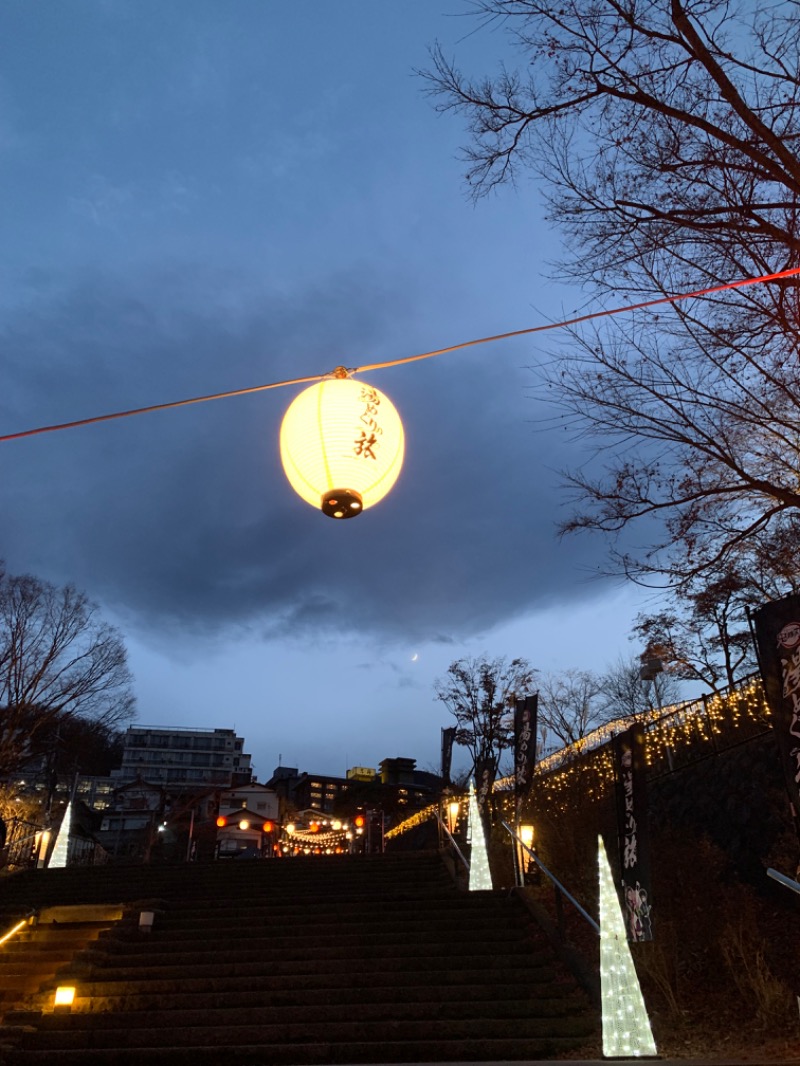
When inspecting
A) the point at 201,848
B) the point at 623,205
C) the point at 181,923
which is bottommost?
the point at 181,923

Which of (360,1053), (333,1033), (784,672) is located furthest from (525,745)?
(784,672)

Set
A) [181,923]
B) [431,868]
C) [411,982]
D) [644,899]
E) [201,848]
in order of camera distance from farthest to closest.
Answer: [201,848] < [431,868] < [181,923] < [411,982] < [644,899]

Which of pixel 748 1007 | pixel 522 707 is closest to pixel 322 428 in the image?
pixel 748 1007

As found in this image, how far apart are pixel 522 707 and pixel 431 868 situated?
357cm

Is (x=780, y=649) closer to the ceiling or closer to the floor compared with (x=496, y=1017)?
closer to the ceiling

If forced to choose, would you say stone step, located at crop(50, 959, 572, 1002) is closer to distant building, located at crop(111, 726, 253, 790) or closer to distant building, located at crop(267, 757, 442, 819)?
distant building, located at crop(267, 757, 442, 819)

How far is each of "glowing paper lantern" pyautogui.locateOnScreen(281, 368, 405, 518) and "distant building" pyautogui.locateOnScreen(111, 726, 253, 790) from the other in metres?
73.7

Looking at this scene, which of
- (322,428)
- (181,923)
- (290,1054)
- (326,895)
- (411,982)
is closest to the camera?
(322,428)

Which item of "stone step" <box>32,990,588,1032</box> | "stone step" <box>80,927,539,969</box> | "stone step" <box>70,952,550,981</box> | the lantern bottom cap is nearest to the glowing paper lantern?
the lantern bottom cap

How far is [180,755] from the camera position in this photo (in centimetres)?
7756

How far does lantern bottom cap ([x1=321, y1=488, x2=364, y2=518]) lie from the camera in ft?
16.2

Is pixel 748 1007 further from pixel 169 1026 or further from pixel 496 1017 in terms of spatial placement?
pixel 169 1026

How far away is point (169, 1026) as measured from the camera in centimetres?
726

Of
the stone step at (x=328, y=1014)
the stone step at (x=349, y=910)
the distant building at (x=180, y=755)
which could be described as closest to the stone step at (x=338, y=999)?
the stone step at (x=328, y=1014)
